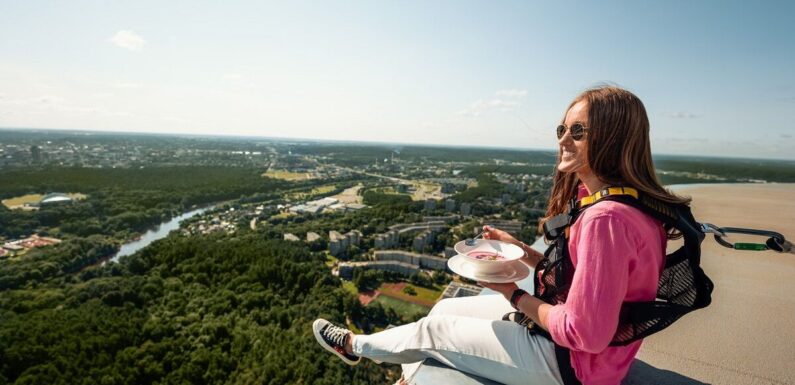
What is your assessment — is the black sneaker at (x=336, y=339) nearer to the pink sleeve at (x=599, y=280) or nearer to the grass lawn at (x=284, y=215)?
the pink sleeve at (x=599, y=280)

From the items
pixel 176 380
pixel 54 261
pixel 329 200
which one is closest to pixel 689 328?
pixel 176 380

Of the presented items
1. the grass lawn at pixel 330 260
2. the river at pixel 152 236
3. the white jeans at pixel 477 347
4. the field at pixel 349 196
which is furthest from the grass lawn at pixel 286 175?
the white jeans at pixel 477 347

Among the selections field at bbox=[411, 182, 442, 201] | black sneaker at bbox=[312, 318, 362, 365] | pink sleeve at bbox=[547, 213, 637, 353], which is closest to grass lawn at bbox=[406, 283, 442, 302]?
black sneaker at bbox=[312, 318, 362, 365]

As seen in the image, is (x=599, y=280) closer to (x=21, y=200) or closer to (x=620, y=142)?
(x=620, y=142)

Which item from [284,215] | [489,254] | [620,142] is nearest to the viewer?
[620,142]

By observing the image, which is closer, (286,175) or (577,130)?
(577,130)

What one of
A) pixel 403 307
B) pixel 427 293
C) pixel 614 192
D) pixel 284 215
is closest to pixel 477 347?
Answer: pixel 614 192

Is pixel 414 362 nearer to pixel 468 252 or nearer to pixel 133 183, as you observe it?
pixel 468 252

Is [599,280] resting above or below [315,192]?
above
